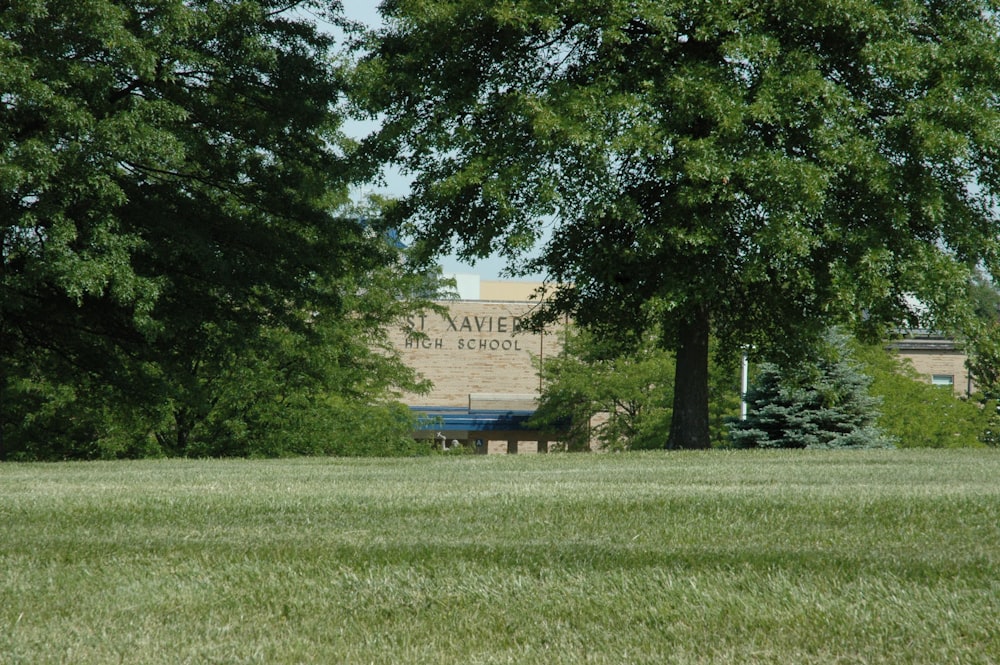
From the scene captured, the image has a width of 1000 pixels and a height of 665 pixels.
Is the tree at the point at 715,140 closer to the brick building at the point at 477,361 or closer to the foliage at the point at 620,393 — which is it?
the foliage at the point at 620,393

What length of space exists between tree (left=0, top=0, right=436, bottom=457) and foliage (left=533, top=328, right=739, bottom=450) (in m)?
17.8

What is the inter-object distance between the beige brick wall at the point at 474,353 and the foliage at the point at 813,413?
29.6 metres

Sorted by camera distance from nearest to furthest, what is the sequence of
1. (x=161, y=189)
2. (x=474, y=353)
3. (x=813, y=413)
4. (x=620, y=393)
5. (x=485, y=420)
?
1. (x=161, y=189)
2. (x=813, y=413)
3. (x=620, y=393)
4. (x=485, y=420)
5. (x=474, y=353)

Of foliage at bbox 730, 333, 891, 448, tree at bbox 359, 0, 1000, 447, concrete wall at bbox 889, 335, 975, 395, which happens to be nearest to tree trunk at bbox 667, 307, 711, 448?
tree at bbox 359, 0, 1000, 447

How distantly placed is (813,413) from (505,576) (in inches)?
987

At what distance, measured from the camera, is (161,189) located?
A: 21.0m

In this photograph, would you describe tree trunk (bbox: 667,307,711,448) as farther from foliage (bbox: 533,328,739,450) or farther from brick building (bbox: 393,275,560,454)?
brick building (bbox: 393,275,560,454)

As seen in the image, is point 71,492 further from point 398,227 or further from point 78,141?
point 398,227

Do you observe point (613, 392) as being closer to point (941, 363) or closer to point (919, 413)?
point (919, 413)

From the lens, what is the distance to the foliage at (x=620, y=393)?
1608 inches

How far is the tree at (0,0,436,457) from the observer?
17.0 meters

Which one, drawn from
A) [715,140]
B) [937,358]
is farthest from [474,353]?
[715,140]

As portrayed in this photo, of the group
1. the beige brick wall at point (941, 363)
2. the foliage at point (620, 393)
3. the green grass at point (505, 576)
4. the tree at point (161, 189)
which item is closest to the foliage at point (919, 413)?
the foliage at point (620, 393)

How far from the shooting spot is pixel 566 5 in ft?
59.3
